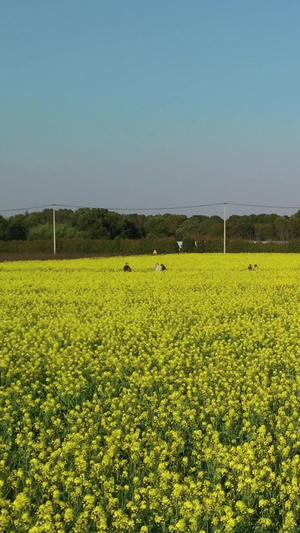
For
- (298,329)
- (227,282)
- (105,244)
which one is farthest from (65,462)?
(105,244)

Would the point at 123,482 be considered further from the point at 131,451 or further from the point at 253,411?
the point at 253,411

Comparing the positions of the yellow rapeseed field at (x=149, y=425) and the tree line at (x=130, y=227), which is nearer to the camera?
the yellow rapeseed field at (x=149, y=425)

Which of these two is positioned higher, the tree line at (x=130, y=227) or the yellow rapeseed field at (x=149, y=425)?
the tree line at (x=130, y=227)

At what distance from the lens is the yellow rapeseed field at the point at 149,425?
4.07 metres

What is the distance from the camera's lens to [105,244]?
55.1m

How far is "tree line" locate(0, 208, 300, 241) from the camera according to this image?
74.4m

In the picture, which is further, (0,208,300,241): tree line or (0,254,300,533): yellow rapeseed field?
(0,208,300,241): tree line

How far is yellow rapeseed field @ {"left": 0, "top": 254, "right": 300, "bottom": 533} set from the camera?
160 inches

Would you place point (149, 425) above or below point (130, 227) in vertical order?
below

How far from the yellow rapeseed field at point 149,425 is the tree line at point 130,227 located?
181ft

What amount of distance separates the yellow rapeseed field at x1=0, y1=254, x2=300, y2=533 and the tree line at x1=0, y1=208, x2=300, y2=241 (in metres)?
55.3

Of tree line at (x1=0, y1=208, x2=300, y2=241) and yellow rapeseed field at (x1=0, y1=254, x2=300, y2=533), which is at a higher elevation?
tree line at (x1=0, y1=208, x2=300, y2=241)

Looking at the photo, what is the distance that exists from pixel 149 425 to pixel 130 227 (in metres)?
76.7

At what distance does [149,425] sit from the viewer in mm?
6117
